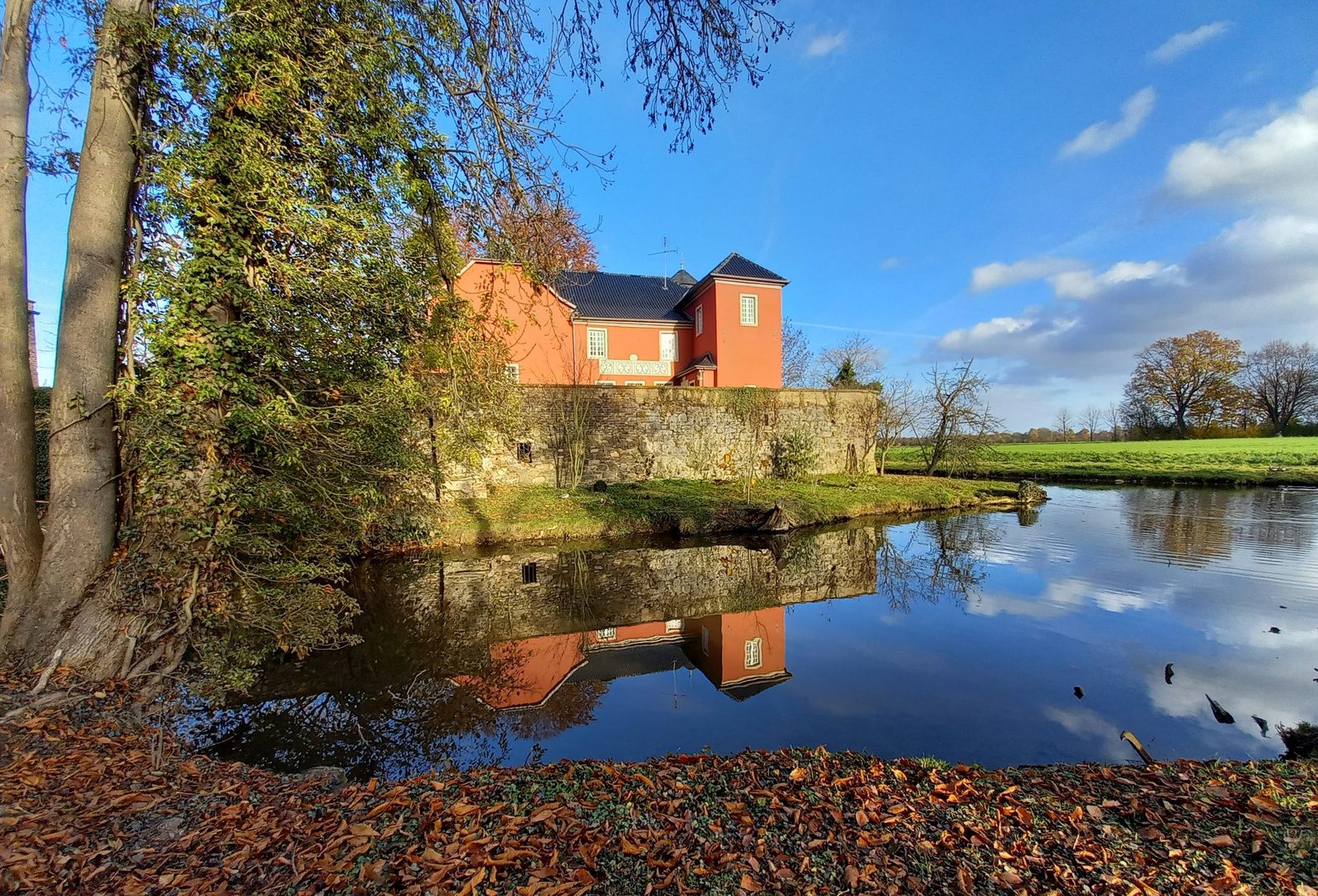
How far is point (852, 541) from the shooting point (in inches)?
444

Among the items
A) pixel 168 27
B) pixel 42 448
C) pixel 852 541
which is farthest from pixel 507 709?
pixel 852 541

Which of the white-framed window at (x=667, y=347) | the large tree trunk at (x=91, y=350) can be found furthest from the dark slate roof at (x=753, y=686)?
the white-framed window at (x=667, y=347)

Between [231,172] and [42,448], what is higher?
[231,172]

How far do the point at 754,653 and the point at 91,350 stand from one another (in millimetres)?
6425

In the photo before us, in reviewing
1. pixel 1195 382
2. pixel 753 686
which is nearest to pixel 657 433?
pixel 753 686

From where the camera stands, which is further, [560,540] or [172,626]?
[560,540]

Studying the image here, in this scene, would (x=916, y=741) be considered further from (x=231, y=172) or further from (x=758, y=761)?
(x=231, y=172)

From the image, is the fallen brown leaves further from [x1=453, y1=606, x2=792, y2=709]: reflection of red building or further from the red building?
the red building

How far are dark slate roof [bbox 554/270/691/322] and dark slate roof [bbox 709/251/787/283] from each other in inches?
117

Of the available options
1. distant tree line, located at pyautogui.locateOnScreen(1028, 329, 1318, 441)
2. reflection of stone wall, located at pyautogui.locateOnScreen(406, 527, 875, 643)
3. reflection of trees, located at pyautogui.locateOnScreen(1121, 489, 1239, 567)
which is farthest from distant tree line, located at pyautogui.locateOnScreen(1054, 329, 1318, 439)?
reflection of stone wall, located at pyautogui.locateOnScreen(406, 527, 875, 643)

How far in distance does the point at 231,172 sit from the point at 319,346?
4.49ft

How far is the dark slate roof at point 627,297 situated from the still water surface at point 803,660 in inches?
584

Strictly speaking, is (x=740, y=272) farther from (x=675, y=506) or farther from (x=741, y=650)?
(x=741, y=650)

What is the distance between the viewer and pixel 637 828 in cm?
234
